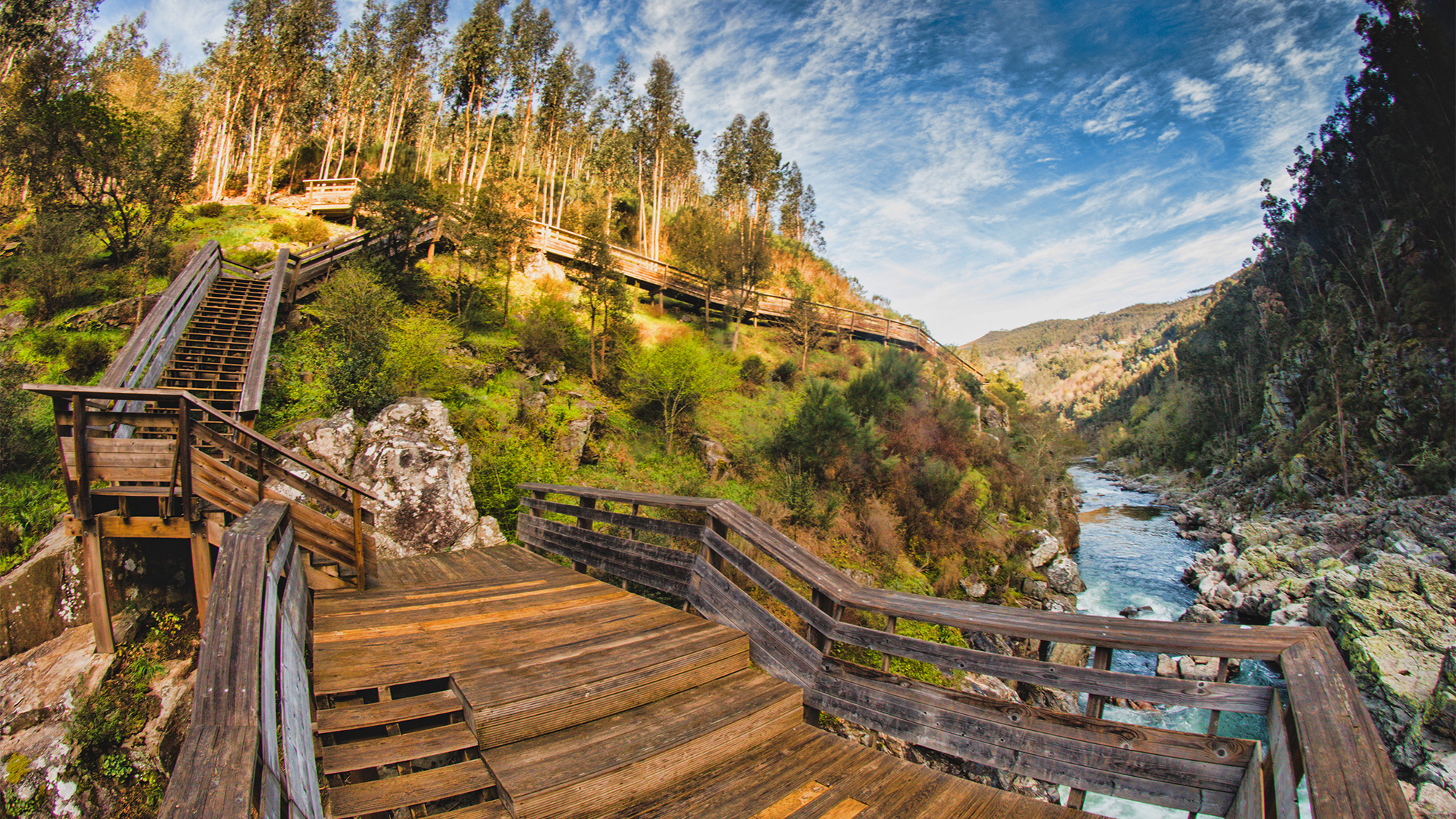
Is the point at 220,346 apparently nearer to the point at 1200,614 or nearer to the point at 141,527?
the point at 141,527

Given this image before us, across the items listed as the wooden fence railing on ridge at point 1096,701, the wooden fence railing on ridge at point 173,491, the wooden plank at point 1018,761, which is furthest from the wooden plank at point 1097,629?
the wooden fence railing on ridge at point 173,491

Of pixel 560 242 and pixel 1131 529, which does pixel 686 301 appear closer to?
pixel 560 242

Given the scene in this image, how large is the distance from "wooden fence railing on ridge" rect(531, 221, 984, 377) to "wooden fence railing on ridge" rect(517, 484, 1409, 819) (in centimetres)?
2001

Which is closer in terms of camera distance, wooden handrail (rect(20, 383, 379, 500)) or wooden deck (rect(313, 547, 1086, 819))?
wooden deck (rect(313, 547, 1086, 819))

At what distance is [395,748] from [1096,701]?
11.4 feet

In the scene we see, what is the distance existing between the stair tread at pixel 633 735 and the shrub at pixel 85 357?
46.8ft

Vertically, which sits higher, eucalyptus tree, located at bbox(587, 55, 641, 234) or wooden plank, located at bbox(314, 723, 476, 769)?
eucalyptus tree, located at bbox(587, 55, 641, 234)

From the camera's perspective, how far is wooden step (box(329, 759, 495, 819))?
2318mm

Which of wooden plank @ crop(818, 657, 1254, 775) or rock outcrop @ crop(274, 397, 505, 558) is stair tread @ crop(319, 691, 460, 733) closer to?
wooden plank @ crop(818, 657, 1254, 775)

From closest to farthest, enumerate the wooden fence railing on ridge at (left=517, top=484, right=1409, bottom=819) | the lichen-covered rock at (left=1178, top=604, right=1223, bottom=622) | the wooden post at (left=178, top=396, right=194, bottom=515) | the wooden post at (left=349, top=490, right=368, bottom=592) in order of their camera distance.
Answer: the wooden fence railing on ridge at (left=517, top=484, right=1409, bottom=819) → the wooden post at (left=178, top=396, right=194, bottom=515) → the wooden post at (left=349, top=490, right=368, bottom=592) → the lichen-covered rock at (left=1178, top=604, right=1223, bottom=622)

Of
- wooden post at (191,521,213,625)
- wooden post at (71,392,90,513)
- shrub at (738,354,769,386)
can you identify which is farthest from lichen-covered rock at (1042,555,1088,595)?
wooden post at (71,392,90,513)

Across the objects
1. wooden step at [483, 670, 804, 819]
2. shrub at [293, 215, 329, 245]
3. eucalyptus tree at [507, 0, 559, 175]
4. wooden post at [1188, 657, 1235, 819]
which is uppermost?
eucalyptus tree at [507, 0, 559, 175]

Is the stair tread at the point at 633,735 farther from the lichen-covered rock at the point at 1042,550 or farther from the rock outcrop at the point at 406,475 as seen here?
the lichen-covered rock at the point at 1042,550

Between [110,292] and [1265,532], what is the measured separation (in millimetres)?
41626
